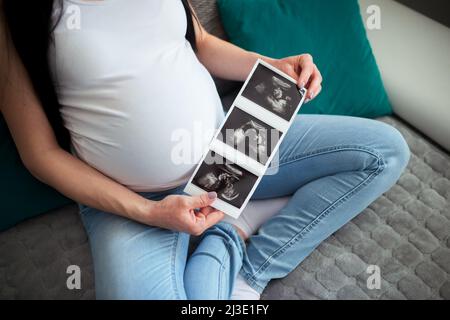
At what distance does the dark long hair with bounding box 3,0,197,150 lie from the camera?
752 millimetres

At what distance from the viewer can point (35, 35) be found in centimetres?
75

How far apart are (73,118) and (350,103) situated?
2.57ft

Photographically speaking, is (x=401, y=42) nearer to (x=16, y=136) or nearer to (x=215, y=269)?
(x=215, y=269)

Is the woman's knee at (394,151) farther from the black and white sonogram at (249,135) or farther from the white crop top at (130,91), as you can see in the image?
the white crop top at (130,91)

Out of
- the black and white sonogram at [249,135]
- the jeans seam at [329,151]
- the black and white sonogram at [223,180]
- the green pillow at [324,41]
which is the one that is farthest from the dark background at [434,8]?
the black and white sonogram at [223,180]

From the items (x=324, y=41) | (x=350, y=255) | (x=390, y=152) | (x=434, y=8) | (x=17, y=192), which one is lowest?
(x=17, y=192)

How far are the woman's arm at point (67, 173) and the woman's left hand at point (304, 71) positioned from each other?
0.36 m

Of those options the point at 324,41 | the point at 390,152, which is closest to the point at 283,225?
the point at 390,152

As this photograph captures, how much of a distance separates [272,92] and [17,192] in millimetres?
649

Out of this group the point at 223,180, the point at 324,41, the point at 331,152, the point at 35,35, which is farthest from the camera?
the point at 324,41

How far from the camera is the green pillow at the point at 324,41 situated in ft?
3.61

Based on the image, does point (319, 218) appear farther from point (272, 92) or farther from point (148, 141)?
point (148, 141)

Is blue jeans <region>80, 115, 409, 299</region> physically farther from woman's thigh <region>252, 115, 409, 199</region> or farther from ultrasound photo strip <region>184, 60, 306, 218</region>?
ultrasound photo strip <region>184, 60, 306, 218</region>

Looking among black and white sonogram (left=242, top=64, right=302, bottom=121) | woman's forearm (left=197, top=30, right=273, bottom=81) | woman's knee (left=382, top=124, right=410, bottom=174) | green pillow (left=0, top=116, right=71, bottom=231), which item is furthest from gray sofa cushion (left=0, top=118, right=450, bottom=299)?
woman's forearm (left=197, top=30, right=273, bottom=81)
